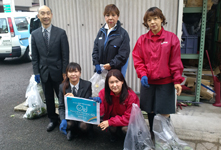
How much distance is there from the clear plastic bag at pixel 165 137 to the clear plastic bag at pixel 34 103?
7.16ft

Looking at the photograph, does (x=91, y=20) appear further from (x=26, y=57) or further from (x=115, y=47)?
(x=26, y=57)

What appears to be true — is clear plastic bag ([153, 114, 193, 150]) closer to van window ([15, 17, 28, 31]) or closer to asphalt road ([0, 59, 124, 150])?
asphalt road ([0, 59, 124, 150])

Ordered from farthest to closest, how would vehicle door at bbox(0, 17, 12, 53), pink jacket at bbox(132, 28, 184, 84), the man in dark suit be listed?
1. vehicle door at bbox(0, 17, 12, 53)
2. the man in dark suit
3. pink jacket at bbox(132, 28, 184, 84)

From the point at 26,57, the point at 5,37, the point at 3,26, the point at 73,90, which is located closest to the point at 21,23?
the point at 3,26

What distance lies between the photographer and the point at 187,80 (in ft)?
14.7

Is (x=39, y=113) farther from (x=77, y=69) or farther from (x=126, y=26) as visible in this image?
(x=126, y=26)

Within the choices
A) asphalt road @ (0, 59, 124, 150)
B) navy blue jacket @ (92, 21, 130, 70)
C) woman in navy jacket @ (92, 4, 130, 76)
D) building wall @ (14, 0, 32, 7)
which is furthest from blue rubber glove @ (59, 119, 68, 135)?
building wall @ (14, 0, 32, 7)

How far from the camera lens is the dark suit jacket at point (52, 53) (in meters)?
3.01

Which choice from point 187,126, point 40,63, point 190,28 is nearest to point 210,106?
point 187,126

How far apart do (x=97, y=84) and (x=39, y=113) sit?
132 centimetres

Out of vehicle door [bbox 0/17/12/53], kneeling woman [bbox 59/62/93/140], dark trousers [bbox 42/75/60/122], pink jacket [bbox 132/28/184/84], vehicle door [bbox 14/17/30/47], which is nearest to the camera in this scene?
pink jacket [bbox 132/28/184/84]

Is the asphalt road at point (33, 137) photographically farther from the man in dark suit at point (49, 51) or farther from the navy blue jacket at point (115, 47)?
the navy blue jacket at point (115, 47)

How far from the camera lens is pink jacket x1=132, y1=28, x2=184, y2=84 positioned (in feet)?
7.72

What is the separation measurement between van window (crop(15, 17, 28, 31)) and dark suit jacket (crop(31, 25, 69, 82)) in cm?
648
